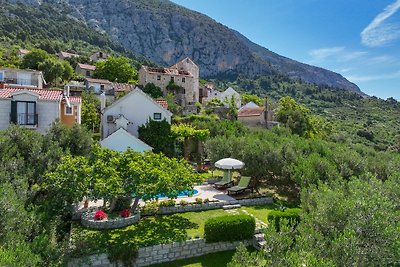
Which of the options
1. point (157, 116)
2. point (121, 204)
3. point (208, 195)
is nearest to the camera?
point (121, 204)

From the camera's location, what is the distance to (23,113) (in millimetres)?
25156

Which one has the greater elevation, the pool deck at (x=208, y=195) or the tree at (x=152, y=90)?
the tree at (x=152, y=90)

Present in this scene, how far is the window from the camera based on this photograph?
2491 centimetres

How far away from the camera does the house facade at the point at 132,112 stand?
119ft

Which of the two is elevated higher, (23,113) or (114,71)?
(114,71)

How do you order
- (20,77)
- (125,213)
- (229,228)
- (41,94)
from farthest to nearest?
(20,77)
(41,94)
(125,213)
(229,228)

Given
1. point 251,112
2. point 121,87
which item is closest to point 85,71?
point 121,87

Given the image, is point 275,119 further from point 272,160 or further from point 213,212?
point 213,212

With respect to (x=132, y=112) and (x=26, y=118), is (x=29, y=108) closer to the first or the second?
(x=26, y=118)

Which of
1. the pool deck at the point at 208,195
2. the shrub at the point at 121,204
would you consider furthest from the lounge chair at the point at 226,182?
the shrub at the point at 121,204

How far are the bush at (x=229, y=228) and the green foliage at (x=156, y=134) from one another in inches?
808

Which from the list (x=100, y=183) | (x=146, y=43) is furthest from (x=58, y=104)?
(x=146, y=43)

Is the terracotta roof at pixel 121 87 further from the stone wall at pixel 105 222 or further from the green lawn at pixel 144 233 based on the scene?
the stone wall at pixel 105 222

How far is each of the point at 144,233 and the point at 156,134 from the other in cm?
2053
